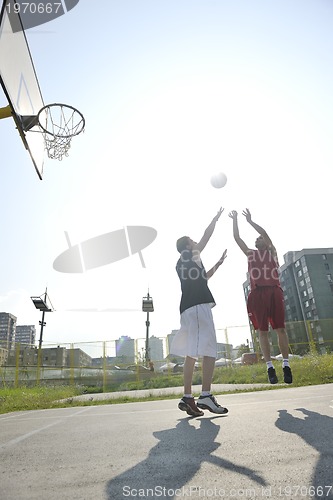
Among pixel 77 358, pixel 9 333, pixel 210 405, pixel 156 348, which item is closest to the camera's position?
pixel 210 405

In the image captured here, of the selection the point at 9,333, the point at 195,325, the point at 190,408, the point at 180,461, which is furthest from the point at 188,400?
the point at 9,333

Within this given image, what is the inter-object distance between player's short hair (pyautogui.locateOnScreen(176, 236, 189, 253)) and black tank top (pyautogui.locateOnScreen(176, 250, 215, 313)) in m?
0.09

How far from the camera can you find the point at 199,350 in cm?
318

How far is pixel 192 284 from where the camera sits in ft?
11.5

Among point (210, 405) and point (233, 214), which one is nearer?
point (210, 405)

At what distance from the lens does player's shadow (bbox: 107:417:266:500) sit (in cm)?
121

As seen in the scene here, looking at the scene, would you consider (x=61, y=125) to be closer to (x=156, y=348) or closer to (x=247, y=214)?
(x=247, y=214)

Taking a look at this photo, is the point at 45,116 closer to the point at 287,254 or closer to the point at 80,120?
the point at 80,120

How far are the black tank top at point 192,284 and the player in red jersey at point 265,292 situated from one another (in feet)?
4.48

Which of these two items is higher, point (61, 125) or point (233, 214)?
point (61, 125)

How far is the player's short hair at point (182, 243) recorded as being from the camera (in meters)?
3.79

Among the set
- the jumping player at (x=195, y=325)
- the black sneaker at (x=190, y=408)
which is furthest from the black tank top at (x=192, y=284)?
the black sneaker at (x=190, y=408)

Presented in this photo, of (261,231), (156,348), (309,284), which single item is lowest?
(156,348)

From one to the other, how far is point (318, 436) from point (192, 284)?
1.97 m
